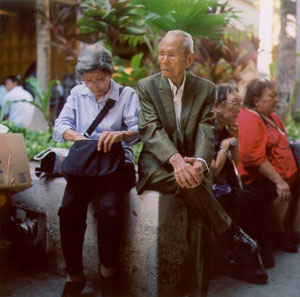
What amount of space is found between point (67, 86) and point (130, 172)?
6.58 meters

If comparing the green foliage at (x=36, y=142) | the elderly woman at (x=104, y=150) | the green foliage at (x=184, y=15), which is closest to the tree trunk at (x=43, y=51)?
the green foliage at (x=36, y=142)

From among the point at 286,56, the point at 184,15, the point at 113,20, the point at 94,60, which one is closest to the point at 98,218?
the point at 94,60

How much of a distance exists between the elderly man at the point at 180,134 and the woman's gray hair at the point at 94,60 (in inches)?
11.3

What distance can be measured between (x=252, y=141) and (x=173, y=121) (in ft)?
3.97

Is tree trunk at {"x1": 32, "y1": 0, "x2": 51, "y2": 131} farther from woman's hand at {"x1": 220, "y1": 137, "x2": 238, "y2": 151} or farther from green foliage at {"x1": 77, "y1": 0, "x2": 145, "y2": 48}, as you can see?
woman's hand at {"x1": 220, "y1": 137, "x2": 238, "y2": 151}

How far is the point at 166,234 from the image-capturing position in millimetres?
3014

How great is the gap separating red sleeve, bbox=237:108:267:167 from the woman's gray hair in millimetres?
1506

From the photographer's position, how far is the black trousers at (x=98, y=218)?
2855 mm

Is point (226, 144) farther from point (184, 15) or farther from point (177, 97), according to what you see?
point (184, 15)

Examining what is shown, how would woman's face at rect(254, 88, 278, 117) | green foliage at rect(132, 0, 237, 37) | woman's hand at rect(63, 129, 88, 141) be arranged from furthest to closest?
1. green foliage at rect(132, 0, 237, 37)
2. woman's face at rect(254, 88, 278, 117)
3. woman's hand at rect(63, 129, 88, 141)

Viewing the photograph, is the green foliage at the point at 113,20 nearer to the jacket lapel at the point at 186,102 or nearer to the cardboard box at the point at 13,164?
the jacket lapel at the point at 186,102

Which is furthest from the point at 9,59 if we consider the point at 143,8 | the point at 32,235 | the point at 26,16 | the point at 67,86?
the point at 32,235

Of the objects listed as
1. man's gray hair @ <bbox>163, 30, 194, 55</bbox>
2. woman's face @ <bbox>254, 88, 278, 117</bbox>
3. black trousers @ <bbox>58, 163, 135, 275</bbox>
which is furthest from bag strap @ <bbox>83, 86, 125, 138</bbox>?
woman's face @ <bbox>254, 88, 278, 117</bbox>

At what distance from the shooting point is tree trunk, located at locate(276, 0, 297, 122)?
5.47 m
